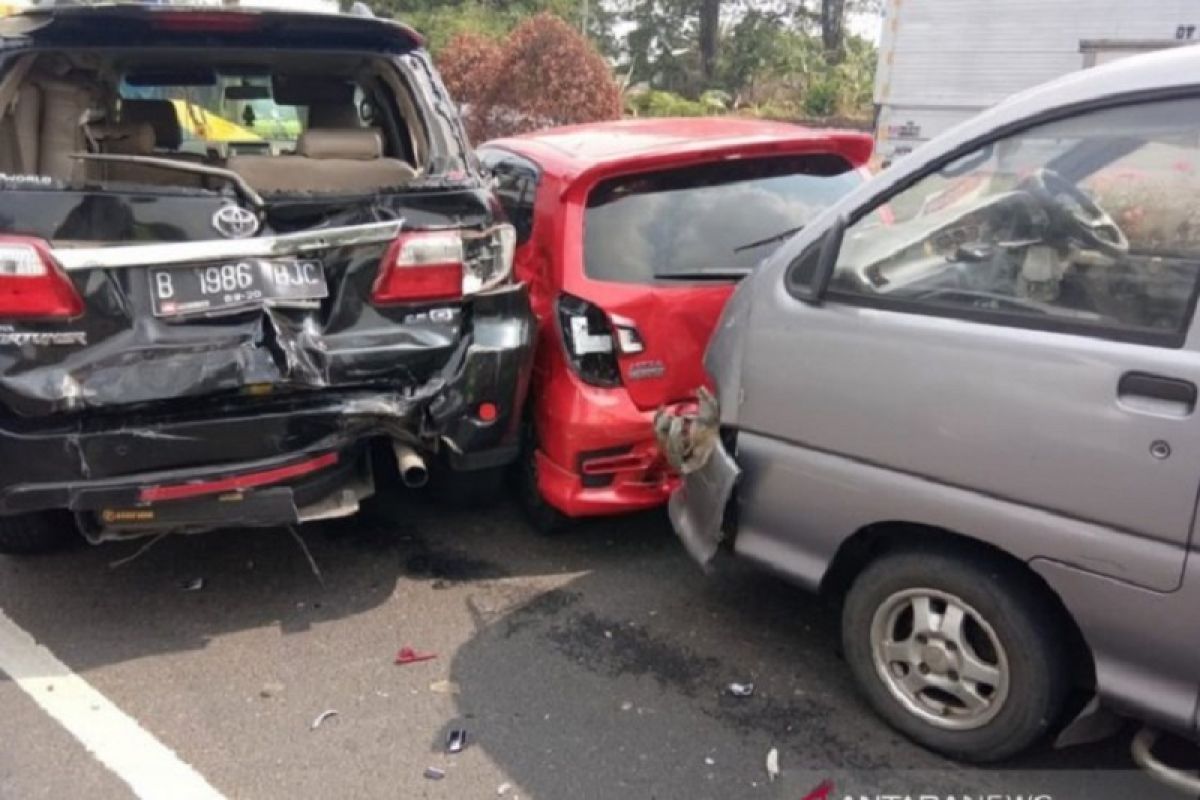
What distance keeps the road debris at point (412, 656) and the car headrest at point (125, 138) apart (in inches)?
98.5

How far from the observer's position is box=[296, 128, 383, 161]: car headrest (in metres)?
4.11

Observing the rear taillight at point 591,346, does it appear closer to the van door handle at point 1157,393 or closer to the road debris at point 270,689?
the road debris at point 270,689

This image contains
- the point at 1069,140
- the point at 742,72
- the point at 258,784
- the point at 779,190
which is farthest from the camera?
the point at 742,72

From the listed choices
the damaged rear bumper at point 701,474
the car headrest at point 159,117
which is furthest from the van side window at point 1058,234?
the car headrest at point 159,117

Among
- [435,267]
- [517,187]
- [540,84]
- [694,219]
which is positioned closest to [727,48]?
[540,84]

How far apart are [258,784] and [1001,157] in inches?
104

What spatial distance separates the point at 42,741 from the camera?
2.96 metres

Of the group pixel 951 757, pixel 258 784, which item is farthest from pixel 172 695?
pixel 951 757

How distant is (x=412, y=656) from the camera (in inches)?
135

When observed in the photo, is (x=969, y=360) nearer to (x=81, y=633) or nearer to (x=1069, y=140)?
(x=1069, y=140)

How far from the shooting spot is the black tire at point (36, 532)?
12.7 ft

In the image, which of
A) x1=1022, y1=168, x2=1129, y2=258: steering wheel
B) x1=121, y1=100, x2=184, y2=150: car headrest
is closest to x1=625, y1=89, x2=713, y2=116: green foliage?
x1=121, y1=100, x2=184, y2=150: car headrest

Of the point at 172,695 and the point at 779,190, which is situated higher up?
the point at 779,190

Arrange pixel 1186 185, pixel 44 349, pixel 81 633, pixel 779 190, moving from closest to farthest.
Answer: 1. pixel 1186 185
2. pixel 44 349
3. pixel 81 633
4. pixel 779 190
